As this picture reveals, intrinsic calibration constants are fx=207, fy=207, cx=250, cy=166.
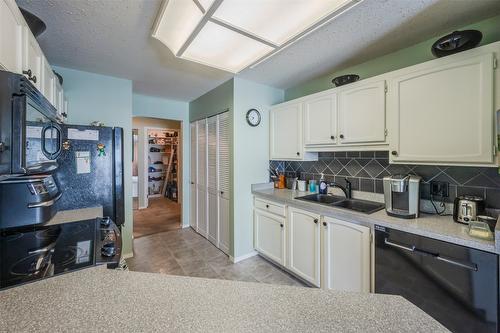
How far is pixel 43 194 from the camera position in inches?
55.2

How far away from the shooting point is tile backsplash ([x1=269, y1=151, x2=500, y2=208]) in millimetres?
1507

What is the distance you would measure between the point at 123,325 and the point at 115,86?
2.82 meters

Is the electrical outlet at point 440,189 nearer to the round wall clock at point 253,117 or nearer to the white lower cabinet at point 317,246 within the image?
the white lower cabinet at point 317,246

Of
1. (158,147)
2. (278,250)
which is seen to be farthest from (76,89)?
(158,147)

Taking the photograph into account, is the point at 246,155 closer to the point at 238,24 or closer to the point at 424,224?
the point at 238,24

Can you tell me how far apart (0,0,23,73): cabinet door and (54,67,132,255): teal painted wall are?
1446 mm

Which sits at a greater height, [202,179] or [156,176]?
[202,179]

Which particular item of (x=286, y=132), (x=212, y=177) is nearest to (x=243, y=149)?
(x=286, y=132)

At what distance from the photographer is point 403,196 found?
1.61 metres

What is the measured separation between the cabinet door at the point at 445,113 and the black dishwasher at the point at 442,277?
23.9 inches

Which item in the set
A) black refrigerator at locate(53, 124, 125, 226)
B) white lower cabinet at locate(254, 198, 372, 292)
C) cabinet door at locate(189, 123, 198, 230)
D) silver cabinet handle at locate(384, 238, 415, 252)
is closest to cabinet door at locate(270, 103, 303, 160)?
white lower cabinet at locate(254, 198, 372, 292)

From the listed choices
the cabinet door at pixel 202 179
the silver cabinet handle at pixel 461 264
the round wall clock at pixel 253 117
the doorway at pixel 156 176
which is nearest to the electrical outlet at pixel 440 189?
the silver cabinet handle at pixel 461 264

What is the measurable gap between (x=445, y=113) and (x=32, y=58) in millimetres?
2761

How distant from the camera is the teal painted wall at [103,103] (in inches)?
92.9
